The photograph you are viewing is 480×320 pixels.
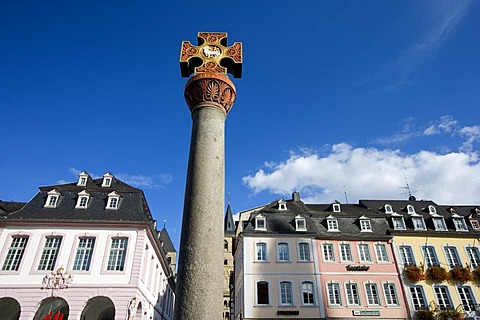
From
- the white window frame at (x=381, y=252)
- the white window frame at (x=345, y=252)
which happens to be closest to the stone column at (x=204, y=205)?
the white window frame at (x=345, y=252)

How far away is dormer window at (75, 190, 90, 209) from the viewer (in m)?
22.0

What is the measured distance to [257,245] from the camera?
86.4 ft

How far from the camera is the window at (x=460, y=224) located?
28.6m

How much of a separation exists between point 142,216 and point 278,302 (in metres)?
11.6

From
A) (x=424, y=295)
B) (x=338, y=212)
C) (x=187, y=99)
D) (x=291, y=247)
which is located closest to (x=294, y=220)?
(x=291, y=247)

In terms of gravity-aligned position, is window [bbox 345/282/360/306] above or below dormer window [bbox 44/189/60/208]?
below

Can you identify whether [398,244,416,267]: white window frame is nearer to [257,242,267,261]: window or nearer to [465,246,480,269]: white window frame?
[465,246,480,269]: white window frame

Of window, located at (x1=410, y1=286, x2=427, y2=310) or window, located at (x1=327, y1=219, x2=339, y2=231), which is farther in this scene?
window, located at (x1=327, y1=219, x2=339, y2=231)

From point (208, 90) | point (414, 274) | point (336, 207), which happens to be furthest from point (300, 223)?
point (208, 90)

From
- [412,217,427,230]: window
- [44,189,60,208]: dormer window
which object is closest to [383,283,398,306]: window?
[412,217,427,230]: window

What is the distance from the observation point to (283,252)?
85.4ft

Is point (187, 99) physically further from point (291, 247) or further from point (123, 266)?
point (291, 247)

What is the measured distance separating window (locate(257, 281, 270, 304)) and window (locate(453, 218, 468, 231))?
58.0 ft

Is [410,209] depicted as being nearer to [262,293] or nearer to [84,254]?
[262,293]
